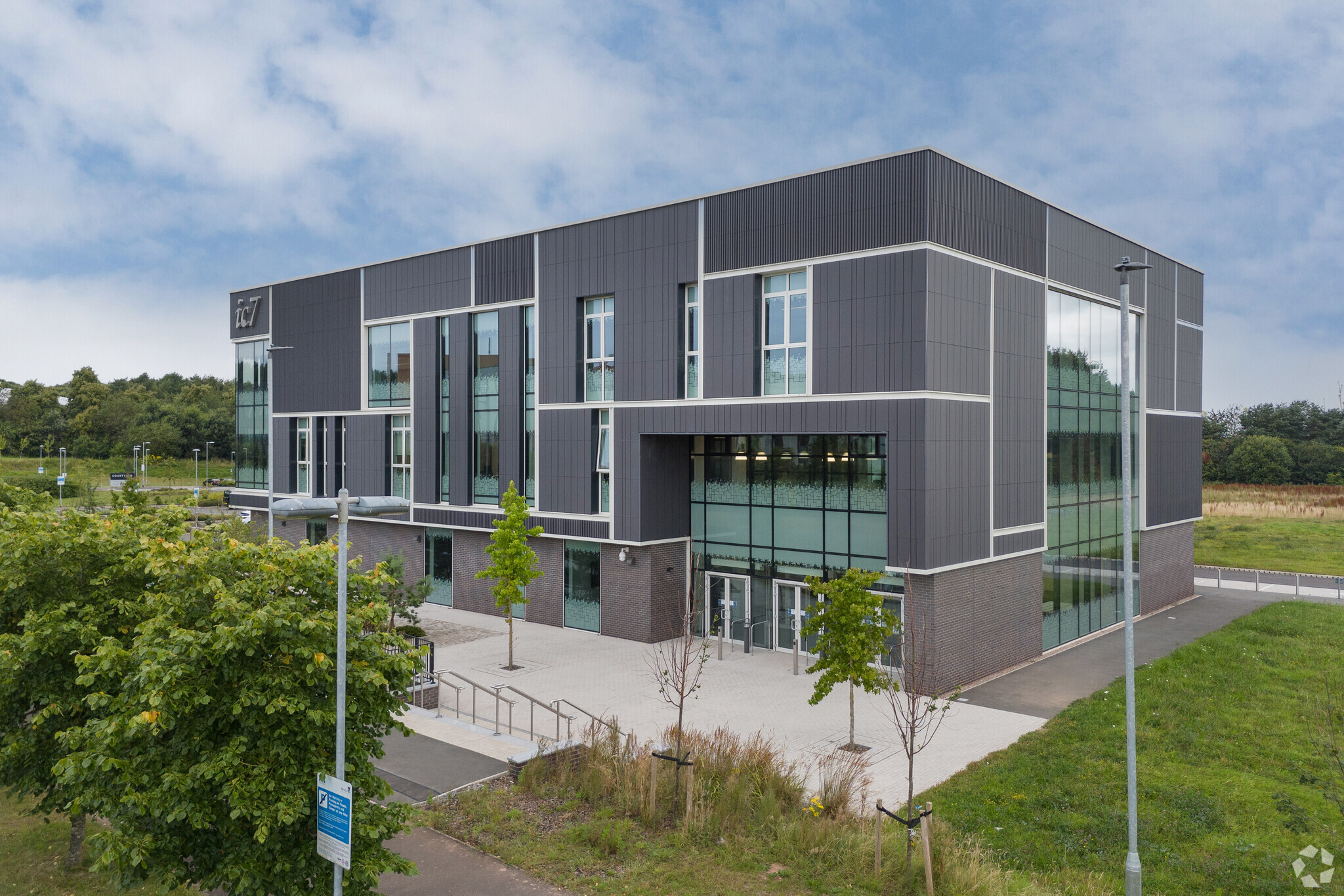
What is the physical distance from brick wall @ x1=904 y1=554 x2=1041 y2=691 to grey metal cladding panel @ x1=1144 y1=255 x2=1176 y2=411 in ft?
35.4

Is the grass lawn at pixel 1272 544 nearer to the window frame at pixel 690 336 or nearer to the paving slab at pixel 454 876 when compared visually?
the window frame at pixel 690 336

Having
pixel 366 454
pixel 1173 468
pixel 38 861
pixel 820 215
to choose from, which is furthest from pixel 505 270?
pixel 1173 468

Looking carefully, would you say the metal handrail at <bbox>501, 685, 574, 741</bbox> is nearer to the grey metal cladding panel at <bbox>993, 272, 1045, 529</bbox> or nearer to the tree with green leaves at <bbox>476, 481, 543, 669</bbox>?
the tree with green leaves at <bbox>476, 481, 543, 669</bbox>

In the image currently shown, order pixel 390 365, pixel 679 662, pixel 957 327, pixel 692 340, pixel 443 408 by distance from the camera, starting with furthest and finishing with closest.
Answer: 1. pixel 390 365
2. pixel 443 408
3. pixel 692 340
4. pixel 679 662
5. pixel 957 327

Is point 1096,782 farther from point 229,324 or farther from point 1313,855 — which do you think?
point 229,324

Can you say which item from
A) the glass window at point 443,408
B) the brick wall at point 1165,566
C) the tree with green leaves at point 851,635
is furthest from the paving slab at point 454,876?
the brick wall at point 1165,566

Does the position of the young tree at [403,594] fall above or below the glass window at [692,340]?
below

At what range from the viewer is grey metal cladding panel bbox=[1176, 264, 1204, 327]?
31656 millimetres

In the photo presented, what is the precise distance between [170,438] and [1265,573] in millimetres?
101264

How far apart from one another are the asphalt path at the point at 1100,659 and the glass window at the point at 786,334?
8468mm

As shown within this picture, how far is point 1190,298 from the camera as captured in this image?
1275 inches

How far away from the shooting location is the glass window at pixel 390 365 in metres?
32.2

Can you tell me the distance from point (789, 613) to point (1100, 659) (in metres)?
8.35

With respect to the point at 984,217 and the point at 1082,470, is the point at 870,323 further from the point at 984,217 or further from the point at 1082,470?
the point at 1082,470
